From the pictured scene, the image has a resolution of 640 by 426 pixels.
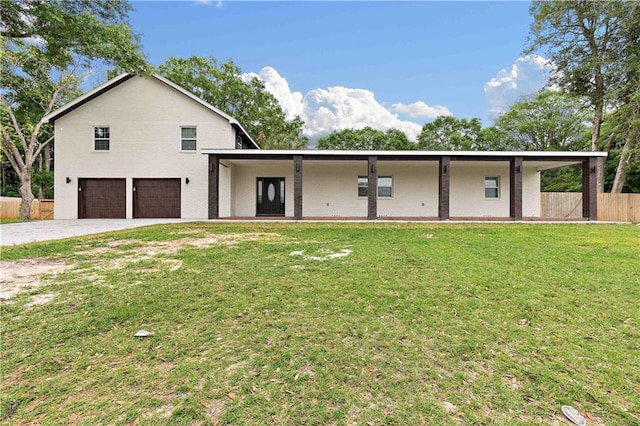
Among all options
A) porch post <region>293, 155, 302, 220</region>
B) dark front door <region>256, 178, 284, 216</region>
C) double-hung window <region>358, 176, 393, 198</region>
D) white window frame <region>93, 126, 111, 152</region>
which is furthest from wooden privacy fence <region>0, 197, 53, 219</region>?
double-hung window <region>358, 176, 393, 198</region>

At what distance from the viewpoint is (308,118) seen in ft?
115

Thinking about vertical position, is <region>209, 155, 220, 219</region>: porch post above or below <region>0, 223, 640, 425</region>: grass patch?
above

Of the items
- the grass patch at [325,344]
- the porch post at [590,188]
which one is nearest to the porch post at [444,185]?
the porch post at [590,188]

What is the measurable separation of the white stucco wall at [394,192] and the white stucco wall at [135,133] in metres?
2.82

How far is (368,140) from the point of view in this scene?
3497 centimetres

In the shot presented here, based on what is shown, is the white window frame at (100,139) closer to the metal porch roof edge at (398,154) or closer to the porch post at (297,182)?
the metal porch roof edge at (398,154)

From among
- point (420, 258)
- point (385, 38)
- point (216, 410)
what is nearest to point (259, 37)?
point (385, 38)

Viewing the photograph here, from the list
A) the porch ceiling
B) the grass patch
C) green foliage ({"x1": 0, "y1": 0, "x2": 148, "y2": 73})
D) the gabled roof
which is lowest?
the grass patch

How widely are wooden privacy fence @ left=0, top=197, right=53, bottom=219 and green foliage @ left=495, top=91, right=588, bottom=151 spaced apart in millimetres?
33119

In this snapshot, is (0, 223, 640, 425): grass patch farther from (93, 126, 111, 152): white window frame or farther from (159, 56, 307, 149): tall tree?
(159, 56, 307, 149): tall tree

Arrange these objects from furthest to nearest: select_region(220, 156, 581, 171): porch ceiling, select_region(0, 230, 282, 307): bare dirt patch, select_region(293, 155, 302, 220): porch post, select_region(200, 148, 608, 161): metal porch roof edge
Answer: select_region(220, 156, 581, 171): porch ceiling < select_region(293, 155, 302, 220): porch post < select_region(200, 148, 608, 161): metal porch roof edge < select_region(0, 230, 282, 307): bare dirt patch

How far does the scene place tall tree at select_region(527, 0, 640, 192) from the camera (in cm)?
1711

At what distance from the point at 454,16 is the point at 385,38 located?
3541 millimetres

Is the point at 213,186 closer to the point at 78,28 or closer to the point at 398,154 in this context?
the point at 78,28
